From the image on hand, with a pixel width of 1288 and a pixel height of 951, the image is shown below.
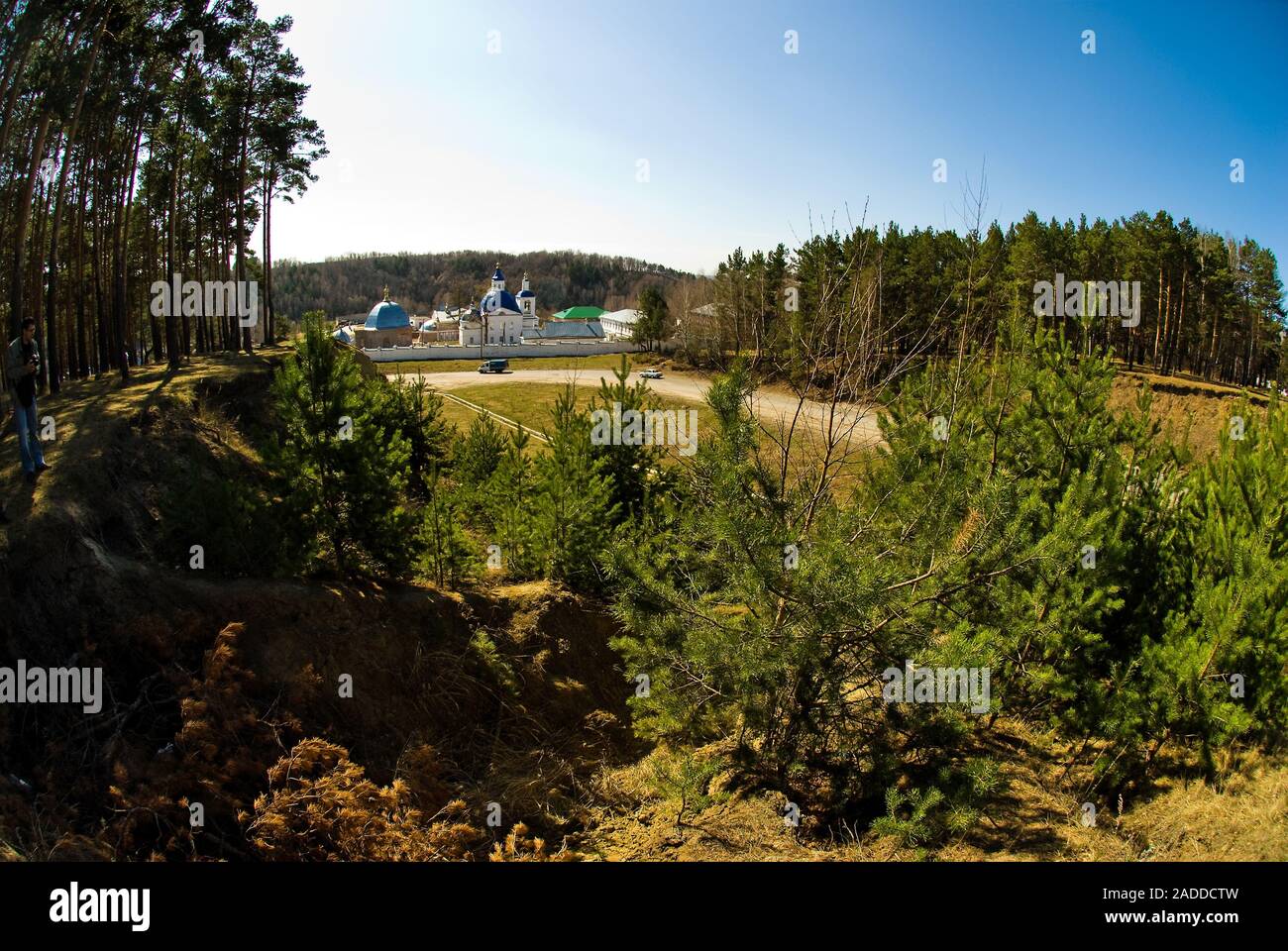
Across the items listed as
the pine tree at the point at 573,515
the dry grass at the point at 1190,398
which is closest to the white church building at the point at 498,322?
the dry grass at the point at 1190,398

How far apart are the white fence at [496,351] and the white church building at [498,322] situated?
344cm

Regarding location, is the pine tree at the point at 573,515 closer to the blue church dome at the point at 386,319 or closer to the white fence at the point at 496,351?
the white fence at the point at 496,351

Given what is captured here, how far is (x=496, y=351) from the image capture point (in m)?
84.8

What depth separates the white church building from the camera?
302ft

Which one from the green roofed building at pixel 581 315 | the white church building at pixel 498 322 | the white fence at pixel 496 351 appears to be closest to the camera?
the white fence at pixel 496 351

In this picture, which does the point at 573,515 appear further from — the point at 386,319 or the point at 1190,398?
the point at 386,319

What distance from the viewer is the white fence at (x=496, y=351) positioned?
3100 inches

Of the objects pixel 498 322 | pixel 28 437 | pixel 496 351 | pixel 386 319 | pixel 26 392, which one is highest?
pixel 386 319

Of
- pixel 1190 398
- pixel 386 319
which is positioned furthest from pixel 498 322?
pixel 1190 398

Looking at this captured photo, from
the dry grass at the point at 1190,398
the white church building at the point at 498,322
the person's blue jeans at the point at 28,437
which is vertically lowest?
the person's blue jeans at the point at 28,437

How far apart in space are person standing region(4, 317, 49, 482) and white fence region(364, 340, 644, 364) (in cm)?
6423

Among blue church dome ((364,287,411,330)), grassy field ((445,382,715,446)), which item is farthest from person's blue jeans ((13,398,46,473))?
blue church dome ((364,287,411,330))

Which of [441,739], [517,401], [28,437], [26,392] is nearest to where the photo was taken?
[441,739]

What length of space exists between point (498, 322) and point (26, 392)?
283ft
